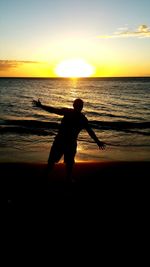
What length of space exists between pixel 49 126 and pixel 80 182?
562 inches

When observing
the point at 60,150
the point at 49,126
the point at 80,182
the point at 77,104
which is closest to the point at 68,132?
the point at 60,150

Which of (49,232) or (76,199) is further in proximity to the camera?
(76,199)

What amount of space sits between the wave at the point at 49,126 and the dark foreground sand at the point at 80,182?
9.32 meters

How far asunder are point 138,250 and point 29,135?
1377 cm

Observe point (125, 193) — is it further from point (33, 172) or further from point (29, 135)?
point (29, 135)

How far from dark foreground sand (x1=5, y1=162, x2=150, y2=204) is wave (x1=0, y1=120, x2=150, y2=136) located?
30.6 ft

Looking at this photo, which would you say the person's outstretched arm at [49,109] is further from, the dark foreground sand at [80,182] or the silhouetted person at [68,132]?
the dark foreground sand at [80,182]

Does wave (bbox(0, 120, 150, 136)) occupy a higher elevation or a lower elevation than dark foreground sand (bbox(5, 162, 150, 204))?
lower

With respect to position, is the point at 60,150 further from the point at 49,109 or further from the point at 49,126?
the point at 49,126

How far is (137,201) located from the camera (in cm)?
648

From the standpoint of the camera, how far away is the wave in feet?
63.3

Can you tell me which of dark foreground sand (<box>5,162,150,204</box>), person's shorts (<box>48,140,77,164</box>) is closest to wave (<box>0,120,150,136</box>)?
dark foreground sand (<box>5,162,150,204</box>)

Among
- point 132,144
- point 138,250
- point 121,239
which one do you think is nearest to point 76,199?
point 121,239

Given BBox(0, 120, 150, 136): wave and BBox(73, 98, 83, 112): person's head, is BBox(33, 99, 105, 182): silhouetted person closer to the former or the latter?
BBox(73, 98, 83, 112): person's head
